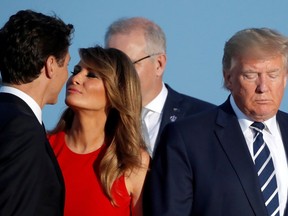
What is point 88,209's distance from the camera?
20.2 feet

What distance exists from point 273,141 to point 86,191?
1249mm

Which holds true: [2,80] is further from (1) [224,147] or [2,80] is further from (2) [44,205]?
(1) [224,147]

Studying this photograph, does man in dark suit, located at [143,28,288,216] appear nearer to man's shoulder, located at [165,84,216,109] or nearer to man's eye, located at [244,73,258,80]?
man's eye, located at [244,73,258,80]

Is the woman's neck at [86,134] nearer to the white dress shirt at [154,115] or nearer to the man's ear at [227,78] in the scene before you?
the man's ear at [227,78]

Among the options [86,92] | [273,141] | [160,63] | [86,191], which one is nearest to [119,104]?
[86,92]

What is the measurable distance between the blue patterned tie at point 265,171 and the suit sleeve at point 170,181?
0.44 m

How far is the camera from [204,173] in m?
6.00

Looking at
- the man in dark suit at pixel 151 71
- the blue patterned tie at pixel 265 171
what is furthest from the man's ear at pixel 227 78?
the man in dark suit at pixel 151 71

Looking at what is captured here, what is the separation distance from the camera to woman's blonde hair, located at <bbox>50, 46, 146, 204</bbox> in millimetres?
6273

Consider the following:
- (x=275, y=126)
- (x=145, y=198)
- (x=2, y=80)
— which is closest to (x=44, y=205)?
(x=2, y=80)

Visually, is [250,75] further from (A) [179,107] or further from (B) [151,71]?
(B) [151,71]

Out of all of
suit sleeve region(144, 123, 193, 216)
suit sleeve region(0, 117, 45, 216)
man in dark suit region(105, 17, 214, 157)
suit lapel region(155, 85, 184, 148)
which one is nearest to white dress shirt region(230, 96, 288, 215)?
suit sleeve region(144, 123, 193, 216)

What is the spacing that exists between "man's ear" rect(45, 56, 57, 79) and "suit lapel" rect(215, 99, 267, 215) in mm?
1300

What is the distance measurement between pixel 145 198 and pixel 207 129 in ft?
1.95
